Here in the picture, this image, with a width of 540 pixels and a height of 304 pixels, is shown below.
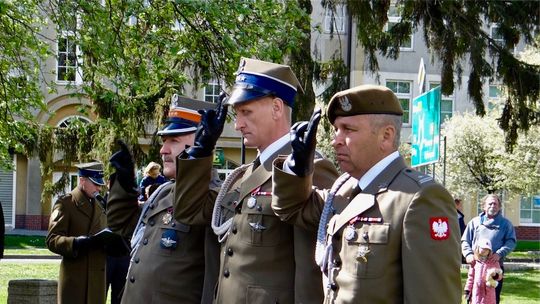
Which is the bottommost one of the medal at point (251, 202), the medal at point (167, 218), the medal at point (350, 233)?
the medal at point (167, 218)

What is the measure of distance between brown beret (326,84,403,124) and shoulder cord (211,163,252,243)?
3.66 feet

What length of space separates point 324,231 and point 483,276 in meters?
9.33

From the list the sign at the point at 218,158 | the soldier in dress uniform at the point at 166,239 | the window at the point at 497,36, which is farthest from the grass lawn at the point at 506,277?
the soldier in dress uniform at the point at 166,239

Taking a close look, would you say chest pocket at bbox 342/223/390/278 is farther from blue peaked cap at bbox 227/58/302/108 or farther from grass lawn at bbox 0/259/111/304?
grass lawn at bbox 0/259/111/304

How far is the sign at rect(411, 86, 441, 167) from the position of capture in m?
10.7

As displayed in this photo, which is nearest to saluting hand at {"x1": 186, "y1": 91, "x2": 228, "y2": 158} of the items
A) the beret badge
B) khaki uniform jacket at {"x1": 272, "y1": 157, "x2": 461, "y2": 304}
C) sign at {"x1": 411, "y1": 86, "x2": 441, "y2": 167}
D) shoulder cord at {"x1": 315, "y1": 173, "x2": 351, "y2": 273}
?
shoulder cord at {"x1": 315, "y1": 173, "x2": 351, "y2": 273}

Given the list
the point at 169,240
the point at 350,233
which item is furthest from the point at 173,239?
the point at 350,233

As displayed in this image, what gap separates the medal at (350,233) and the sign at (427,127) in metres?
6.53

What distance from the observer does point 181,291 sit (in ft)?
18.3

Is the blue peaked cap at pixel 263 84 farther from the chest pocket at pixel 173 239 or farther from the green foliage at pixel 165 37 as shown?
the green foliage at pixel 165 37

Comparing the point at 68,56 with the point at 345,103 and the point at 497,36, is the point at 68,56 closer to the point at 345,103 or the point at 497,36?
the point at 497,36

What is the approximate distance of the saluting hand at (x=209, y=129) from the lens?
498 centimetres

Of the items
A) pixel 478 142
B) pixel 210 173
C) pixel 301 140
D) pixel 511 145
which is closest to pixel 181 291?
pixel 210 173

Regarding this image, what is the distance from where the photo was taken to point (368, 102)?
4230 millimetres
